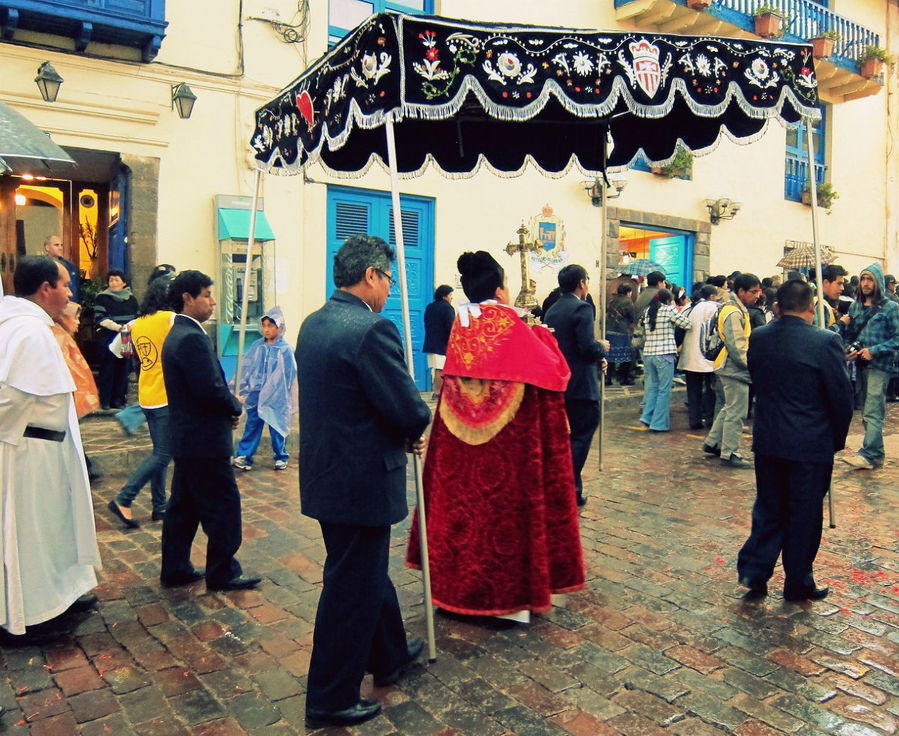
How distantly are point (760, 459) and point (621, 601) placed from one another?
1.05 m

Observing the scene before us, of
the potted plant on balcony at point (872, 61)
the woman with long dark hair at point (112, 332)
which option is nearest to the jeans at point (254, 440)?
the woman with long dark hair at point (112, 332)

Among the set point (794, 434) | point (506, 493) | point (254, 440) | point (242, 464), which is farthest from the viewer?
point (254, 440)

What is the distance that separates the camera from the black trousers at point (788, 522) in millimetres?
3854

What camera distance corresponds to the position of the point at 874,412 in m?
7.15

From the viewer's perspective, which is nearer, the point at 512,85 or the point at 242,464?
the point at 512,85

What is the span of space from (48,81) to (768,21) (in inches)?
494

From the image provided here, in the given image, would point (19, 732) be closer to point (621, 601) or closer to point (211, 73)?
point (621, 601)

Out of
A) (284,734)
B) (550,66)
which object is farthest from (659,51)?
(284,734)

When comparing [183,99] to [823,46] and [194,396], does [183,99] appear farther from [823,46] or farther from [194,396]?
[823,46]

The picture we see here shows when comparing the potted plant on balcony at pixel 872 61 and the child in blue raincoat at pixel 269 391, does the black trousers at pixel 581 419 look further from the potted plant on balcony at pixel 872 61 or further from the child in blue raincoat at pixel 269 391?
the potted plant on balcony at pixel 872 61

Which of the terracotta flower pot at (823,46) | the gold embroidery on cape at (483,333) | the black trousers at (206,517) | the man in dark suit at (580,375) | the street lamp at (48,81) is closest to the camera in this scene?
the gold embroidery on cape at (483,333)

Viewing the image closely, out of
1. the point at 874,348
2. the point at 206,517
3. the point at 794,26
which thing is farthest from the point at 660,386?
the point at 794,26

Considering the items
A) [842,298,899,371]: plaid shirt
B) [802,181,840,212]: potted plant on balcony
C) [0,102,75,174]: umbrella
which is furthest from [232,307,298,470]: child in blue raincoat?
[802,181,840,212]: potted plant on balcony

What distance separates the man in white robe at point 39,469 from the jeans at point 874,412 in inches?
260
